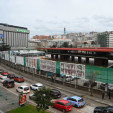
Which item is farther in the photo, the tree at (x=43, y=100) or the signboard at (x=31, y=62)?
the signboard at (x=31, y=62)

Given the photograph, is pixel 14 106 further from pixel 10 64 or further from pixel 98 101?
pixel 10 64

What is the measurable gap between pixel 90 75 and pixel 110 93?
427 cm

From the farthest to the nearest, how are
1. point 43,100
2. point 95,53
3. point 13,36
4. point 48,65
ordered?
point 13,36 < point 95,53 < point 48,65 < point 43,100

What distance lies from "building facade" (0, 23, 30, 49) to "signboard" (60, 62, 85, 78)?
4373 inches

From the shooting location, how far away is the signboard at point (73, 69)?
81.8 feet

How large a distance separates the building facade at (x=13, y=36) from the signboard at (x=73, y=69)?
111m

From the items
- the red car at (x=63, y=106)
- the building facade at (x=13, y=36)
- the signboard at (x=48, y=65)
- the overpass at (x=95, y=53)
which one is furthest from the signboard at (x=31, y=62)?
the building facade at (x=13, y=36)

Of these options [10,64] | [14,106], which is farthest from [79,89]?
[10,64]

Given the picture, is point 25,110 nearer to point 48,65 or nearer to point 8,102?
point 8,102

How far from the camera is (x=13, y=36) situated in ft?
477

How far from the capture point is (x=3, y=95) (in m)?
22.9

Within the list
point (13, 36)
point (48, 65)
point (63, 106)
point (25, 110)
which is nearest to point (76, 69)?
point (48, 65)

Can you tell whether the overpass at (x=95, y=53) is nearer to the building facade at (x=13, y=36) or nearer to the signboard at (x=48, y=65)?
the signboard at (x=48, y=65)

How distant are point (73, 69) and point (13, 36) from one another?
5180 inches
